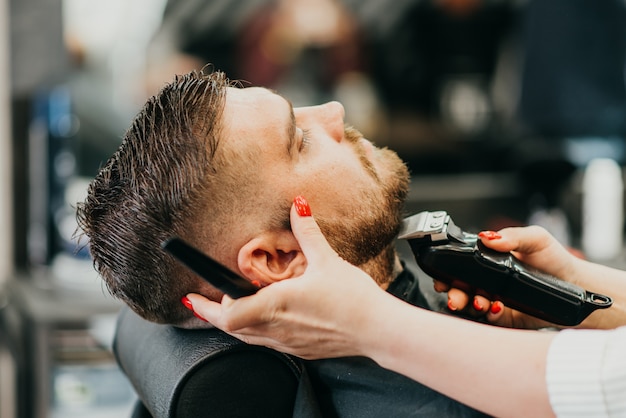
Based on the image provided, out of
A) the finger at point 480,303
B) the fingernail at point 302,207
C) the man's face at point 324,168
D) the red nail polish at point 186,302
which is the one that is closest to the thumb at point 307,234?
the fingernail at point 302,207

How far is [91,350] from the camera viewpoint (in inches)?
102

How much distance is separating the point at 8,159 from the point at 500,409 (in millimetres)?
2643

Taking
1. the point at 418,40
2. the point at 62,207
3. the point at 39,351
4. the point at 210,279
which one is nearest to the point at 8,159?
Result: the point at 62,207

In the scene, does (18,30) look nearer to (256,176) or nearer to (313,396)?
(256,176)

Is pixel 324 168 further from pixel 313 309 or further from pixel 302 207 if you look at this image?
pixel 313 309

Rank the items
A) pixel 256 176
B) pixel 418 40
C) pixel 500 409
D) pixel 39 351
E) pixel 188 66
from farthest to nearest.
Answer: pixel 418 40 < pixel 188 66 < pixel 39 351 < pixel 256 176 < pixel 500 409

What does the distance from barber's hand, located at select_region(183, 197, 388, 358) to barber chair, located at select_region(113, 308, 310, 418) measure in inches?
2.8

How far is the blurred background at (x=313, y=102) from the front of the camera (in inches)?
106

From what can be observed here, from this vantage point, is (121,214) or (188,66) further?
(188,66)

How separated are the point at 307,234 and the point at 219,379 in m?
0.27

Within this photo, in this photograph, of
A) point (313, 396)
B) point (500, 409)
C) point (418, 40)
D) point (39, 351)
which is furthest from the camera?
point (418, 40)

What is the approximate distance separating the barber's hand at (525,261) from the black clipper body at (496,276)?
0.05m

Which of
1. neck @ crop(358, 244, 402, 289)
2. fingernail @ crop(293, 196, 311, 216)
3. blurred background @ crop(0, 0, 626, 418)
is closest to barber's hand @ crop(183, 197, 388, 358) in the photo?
fingernail @ crop(293, 196, 311, 216)

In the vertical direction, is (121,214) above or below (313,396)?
above
